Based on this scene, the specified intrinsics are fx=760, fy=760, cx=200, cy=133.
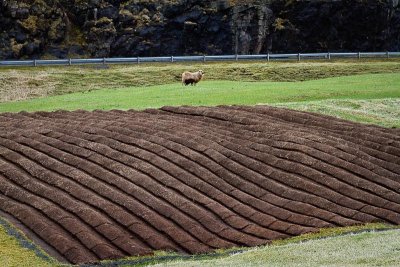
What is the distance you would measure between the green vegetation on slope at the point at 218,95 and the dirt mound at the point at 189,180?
34.3 ft

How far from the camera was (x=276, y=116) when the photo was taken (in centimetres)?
3409

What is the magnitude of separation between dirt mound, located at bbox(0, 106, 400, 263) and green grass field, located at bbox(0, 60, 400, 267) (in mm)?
1518

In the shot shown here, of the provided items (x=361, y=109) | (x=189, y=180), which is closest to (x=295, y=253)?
(x=189, y=180)

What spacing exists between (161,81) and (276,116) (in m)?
31.2

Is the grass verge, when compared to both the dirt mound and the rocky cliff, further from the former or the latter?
the rocky cliff

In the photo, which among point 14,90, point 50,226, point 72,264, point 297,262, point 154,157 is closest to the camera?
point 297,262

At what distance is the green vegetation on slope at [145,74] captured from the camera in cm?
6206

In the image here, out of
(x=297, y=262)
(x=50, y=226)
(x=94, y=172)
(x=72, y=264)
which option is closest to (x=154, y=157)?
(x=94, y=172)

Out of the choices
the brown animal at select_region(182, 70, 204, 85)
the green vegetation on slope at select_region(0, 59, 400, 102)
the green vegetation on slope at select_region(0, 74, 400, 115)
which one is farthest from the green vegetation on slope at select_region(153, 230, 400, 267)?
the green vegetation on slope at select_region(0, 59, 400, 102)

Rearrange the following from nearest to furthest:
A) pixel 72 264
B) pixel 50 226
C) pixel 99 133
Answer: pixel 72 264 → pixel 50 226 → pixel 99 133

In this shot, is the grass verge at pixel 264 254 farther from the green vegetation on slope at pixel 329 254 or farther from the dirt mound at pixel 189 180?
the dirt mound at pixel 189 180

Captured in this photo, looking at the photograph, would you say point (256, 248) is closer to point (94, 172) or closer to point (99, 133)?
point (94, 172)

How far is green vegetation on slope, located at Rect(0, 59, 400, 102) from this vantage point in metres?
62.1

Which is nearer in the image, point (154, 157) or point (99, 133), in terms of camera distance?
point (154, 157)
